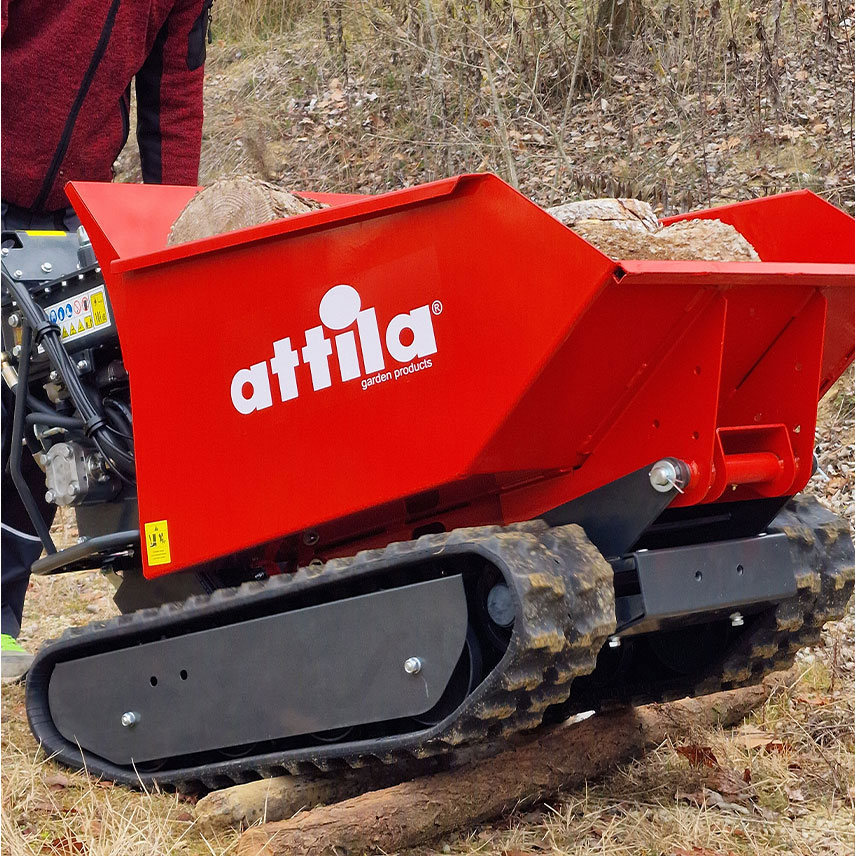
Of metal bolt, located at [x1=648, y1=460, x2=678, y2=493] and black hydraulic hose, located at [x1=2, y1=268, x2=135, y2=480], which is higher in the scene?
black hydraulic hose, located at [x1=2, y1=268, x2=135, y2=480]

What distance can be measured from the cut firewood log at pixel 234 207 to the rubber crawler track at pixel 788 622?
4.87ft

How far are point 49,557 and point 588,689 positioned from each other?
1570 millimetres

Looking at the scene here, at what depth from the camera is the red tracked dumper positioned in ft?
7.92

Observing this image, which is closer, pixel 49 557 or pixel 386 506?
pixel 386 506

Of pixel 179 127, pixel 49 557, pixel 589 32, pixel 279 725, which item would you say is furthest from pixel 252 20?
pixel 279 725

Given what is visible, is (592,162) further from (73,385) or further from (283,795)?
(283,795)

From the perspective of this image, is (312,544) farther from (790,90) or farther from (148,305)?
(790,90)

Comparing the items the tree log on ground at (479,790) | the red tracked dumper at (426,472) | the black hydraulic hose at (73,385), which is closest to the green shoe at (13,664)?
the red tracked dumper at (426,472)

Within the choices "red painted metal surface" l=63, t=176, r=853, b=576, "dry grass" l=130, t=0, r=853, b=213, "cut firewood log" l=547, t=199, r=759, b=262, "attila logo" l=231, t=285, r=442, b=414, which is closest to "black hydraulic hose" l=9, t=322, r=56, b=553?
"red painted metal surface" l=63, t=176, r=853, b=576

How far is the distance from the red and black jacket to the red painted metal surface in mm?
1079

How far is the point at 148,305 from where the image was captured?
291 centimetres

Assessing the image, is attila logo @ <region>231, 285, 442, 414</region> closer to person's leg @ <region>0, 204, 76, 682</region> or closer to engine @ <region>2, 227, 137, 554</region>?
engine @ <region>2, 227, 137, 554</region>

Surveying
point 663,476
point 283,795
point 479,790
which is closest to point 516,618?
point 663,476

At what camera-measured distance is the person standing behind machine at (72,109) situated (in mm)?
3715
